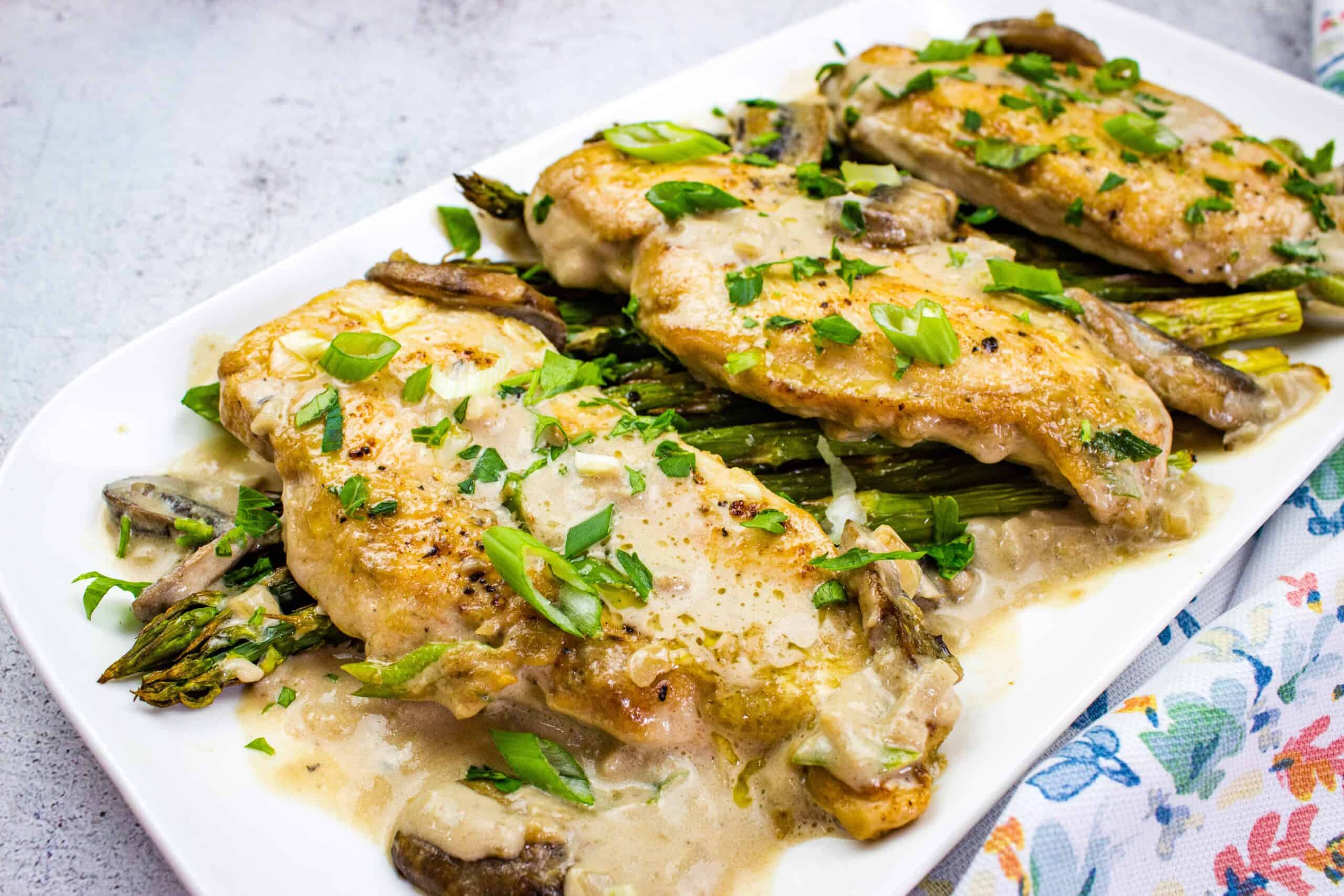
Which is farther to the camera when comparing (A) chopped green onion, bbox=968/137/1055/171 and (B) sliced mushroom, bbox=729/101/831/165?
(B) sliced mushroom, bbox=729/101/831/165

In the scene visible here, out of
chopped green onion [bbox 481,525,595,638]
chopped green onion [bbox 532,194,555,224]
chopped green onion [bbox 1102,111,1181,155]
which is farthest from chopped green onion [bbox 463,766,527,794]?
chopped green onion [bbox 1102,111,1181,155]

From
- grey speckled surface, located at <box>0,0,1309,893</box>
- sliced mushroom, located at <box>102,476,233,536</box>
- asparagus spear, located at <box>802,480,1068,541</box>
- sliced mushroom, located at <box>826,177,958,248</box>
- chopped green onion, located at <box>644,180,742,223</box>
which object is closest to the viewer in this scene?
sliced mushroom, located at <box>102,476,233,536</box>

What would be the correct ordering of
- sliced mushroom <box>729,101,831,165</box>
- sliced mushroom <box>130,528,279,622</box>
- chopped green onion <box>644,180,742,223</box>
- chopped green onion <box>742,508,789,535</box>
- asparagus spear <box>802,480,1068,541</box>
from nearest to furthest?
chopped green onion <box>742,508,789,535</box>, sliced mushroom <box>130,528,279,622</box>, asparagus spear <box>802,480,1068,541</box>, chopped green onion <box>644,180,742,223</box>, sliced mushroom <box>729,101,831,165</box>

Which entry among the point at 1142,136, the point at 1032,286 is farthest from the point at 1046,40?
the point at 1032,286

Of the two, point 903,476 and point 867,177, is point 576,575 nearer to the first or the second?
point 903,476

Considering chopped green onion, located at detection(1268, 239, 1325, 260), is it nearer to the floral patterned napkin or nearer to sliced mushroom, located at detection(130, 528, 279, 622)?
the floral patterned napkin

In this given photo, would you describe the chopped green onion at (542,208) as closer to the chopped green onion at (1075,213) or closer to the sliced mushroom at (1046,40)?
the chopped green onion at (1075,213)

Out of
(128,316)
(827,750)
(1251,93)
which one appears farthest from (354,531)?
(1251,93)
